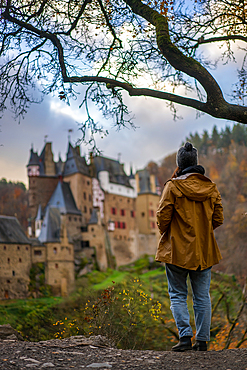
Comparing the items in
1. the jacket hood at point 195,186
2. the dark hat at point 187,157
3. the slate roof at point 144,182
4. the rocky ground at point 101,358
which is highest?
the slate roof at point 144,182

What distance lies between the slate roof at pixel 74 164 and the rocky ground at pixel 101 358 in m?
40.0

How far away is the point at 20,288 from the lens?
28688 millimetres

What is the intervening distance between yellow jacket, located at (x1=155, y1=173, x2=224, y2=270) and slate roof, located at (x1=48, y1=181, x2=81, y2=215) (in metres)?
36.4

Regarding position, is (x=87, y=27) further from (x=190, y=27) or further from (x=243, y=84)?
(x=243, y=84)

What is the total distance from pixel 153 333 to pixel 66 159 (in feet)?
85.5

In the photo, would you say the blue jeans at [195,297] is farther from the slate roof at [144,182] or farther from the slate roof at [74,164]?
the slate roof at [144,182]

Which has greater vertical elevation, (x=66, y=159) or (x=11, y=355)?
(x=66, y=159)

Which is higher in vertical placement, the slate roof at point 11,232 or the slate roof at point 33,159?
the slate roof at point 33,159

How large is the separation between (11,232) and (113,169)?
23.0 m

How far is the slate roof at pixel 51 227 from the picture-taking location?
116 feet

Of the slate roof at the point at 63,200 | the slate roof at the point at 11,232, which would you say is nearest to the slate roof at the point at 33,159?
the slate roof at the point at 63,200

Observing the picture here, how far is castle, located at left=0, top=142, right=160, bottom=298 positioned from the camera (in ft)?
115

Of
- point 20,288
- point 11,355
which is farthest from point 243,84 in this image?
point 20,288

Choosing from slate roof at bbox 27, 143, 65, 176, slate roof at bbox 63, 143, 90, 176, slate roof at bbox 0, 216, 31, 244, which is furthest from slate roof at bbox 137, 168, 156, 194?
slate roof at bbox 0, 216, 31, 244
